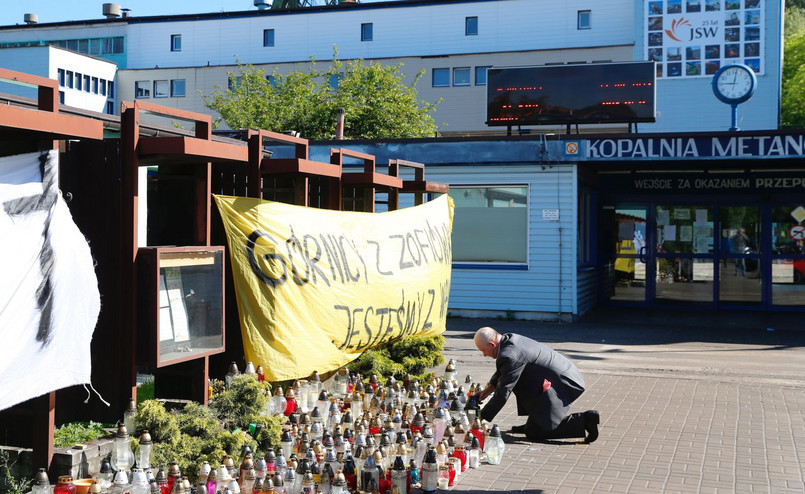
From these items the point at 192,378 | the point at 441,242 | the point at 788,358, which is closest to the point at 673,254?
the point at 788,358

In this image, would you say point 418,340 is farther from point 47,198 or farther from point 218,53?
point 218,53

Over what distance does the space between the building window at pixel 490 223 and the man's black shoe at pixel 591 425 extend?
11.3 meters

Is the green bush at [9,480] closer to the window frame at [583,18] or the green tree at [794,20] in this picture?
the window frame at [583,18]

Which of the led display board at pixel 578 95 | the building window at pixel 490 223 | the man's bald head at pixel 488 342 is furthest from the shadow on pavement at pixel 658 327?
the man's bald head at pixel 488 342

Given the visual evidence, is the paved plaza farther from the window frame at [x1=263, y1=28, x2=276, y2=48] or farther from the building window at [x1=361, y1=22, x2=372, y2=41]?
the window frame at [x1=263, y1=28, x2=276, y2=48]

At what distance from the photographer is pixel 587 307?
21.2m

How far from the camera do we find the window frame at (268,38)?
55.5 metres

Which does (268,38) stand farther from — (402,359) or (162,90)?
(402,359)

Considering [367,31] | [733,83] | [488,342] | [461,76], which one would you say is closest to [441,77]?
[461,76]

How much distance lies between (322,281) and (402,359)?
2.19m

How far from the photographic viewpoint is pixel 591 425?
884 cm

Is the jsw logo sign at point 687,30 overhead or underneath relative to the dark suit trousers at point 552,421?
overhead

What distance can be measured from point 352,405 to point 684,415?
393 cm

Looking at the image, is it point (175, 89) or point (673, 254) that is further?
point (175, 89)
